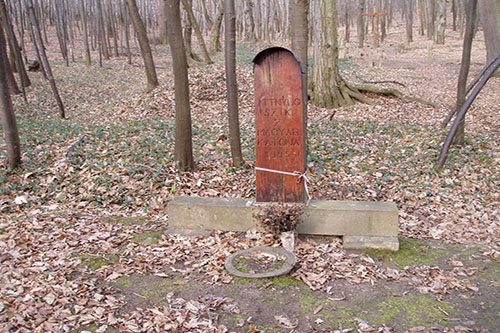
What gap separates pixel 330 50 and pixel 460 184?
20.7ft

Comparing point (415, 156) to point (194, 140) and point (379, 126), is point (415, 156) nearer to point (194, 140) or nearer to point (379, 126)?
point (379, 126)

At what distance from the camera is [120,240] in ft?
18.0

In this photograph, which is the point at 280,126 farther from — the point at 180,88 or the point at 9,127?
the point at 9,127

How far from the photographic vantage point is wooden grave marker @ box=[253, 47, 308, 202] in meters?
5.14

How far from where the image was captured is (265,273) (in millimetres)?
4578

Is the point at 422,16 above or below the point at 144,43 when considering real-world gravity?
above

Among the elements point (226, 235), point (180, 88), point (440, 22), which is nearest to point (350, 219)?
point (226, 235)

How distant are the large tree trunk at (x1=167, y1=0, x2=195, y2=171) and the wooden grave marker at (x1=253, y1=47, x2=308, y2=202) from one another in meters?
2.35

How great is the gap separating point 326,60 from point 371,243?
8132 mm

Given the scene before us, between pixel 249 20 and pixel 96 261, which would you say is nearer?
pixel 96 261

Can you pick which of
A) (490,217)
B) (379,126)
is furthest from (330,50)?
(490,217)

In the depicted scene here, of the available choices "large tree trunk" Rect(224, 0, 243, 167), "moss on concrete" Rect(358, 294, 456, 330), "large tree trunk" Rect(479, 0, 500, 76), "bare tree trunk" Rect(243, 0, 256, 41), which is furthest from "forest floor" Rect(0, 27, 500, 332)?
"bare tree trunk" Rect(243, 0, 256, 41)

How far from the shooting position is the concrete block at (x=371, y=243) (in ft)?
16.9

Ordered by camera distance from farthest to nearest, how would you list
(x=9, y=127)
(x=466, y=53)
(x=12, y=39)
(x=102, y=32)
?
(x=102, y=32), (x=12, y=39), (x=466, y=53), (x=9, y=127)
